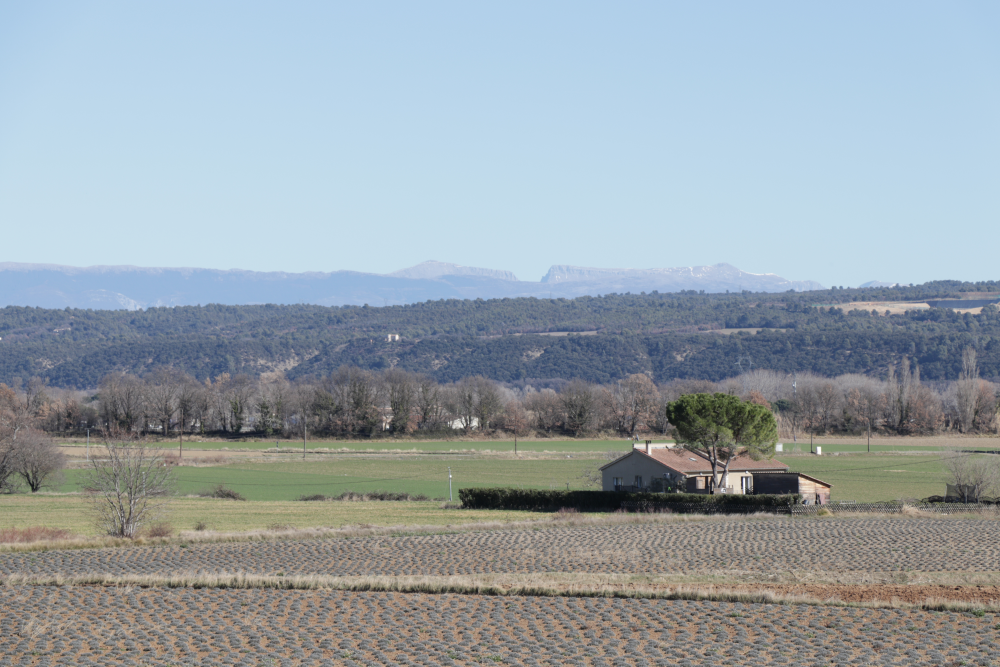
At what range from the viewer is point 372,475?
7469cm

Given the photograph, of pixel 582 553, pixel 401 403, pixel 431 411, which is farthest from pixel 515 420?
pixel 582 553

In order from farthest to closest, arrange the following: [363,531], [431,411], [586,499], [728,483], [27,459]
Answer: [431,411] < [27,459] < [728,483] < [586,499] < [363,531]

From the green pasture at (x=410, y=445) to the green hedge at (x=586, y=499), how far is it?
41480mm

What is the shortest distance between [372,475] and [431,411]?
4964cm

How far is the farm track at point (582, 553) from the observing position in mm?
32031

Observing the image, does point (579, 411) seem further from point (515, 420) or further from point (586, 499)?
point (586, 499)

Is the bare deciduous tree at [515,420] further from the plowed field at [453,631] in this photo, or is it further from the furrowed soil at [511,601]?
the plowed field at [453,631]

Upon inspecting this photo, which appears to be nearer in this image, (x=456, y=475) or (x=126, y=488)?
(x=126, y=488)

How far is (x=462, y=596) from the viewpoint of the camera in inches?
1054

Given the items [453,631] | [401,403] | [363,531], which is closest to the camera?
[453,631]

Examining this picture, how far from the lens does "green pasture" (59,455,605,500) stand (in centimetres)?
6538

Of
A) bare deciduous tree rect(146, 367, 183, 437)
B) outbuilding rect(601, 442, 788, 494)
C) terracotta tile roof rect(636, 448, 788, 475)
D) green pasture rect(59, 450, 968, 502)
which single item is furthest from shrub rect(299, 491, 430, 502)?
bare deciduous tree rect(146, 367, 183, 437)

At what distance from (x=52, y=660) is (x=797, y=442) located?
94.1 m

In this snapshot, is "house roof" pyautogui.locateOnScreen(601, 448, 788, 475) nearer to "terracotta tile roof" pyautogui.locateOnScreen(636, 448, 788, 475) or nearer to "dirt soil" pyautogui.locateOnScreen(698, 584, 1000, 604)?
"terracotta tile roof" pyautogui.locateOnScreen(636, 448, 788, 475)
